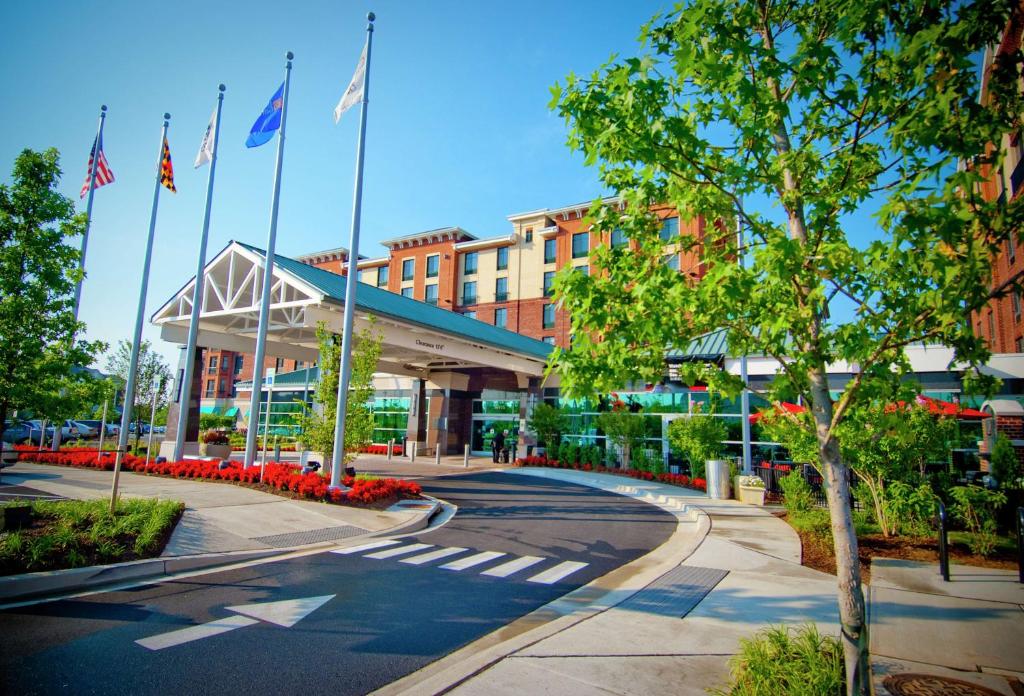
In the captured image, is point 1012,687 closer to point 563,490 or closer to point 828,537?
point 828,537

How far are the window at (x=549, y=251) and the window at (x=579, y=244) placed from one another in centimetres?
227

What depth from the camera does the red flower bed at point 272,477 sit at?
1347 cm

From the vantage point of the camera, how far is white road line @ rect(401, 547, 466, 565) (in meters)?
8.79

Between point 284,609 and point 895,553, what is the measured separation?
953 cm

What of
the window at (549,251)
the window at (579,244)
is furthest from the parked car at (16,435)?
the window at (579,244)

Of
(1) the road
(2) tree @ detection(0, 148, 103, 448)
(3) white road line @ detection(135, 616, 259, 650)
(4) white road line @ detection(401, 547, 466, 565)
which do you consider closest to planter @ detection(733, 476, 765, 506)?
(1) the road

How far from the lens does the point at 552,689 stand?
4.29 meters

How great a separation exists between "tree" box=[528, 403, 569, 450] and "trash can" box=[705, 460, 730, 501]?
11566mm

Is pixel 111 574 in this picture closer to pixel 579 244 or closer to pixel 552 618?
pixel 552 618

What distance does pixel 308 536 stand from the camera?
10148 millimetres

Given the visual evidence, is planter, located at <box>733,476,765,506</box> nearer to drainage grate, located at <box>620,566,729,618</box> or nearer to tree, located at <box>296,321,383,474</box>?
drainage grate, located at <box>620,566,729,618</box>

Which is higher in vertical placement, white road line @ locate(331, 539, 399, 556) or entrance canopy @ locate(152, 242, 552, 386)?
entrance canopy @ locate(152, 242, 552, 386)

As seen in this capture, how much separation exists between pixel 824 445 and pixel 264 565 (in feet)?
25.3

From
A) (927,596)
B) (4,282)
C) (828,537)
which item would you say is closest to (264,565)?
(4,282)
